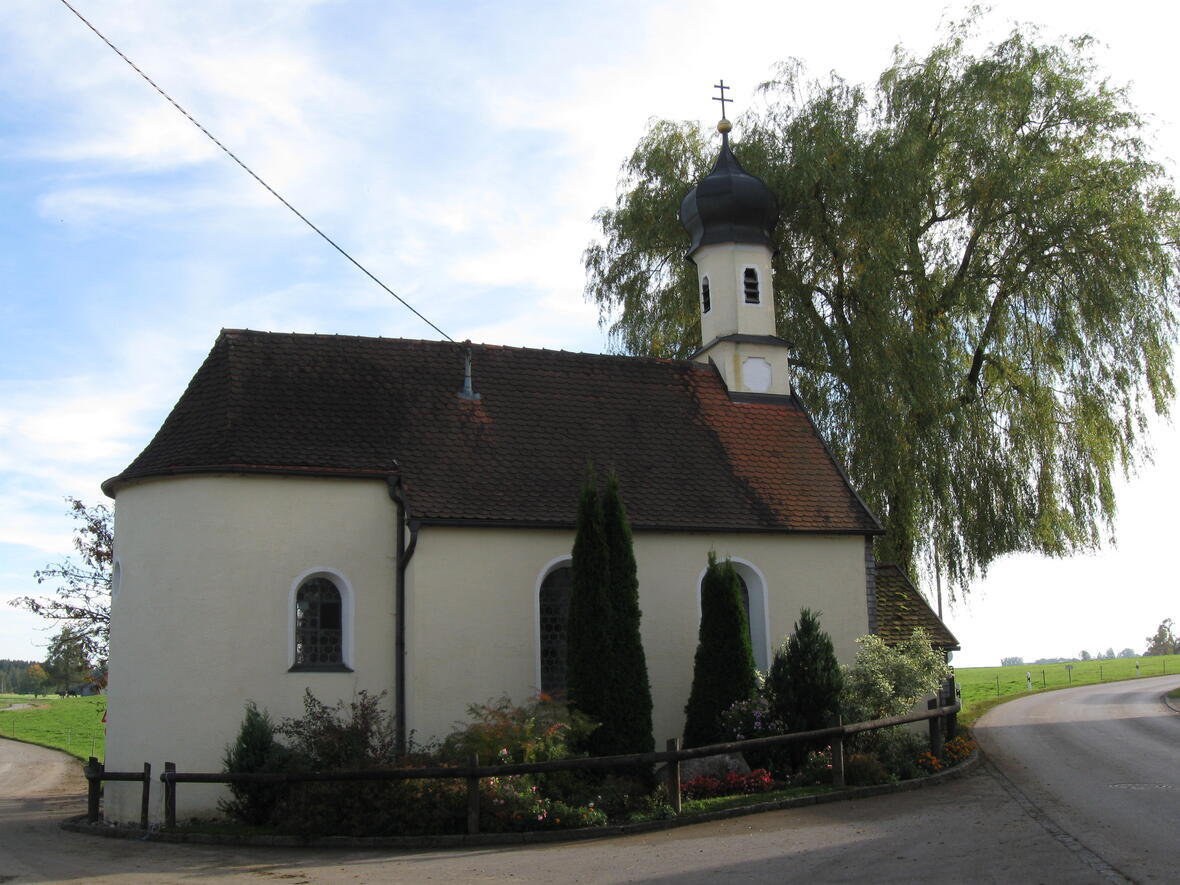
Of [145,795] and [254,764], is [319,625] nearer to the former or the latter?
[254,764]

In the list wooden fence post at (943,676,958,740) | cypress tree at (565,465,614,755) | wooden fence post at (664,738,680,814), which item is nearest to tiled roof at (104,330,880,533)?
cypress tree at (565,465,614,755)

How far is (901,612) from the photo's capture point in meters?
21.9

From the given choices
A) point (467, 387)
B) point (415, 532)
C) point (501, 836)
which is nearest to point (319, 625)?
point (415, 532)

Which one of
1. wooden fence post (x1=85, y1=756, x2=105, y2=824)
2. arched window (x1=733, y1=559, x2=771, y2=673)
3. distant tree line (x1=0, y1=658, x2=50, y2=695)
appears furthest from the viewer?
distant tree line (x1=0, y1=658, x2=50, y2=695)

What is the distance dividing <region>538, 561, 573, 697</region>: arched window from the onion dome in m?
8.81

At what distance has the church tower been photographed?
23.1 metres

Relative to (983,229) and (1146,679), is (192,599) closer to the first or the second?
(983,229)

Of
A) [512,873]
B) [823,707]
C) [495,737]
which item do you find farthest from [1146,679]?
[512,873]

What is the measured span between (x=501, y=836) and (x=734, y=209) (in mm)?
14846

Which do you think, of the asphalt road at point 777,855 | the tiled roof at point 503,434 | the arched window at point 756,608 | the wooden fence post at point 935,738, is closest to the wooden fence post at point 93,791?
the asphalt road at point 777,855

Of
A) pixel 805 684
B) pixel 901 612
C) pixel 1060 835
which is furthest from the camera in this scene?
pixel 901 612

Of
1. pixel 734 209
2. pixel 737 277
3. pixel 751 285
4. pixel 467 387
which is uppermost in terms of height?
pixel 734 209

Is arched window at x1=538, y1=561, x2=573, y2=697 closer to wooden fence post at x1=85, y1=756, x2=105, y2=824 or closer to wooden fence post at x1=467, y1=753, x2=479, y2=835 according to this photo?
wooden fence post at x1=467, y1=753, x2=479, y2=835

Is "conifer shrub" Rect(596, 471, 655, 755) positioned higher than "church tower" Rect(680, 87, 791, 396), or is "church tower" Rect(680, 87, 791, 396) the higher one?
"church tower" Rect(680, 87, 791, 396)
